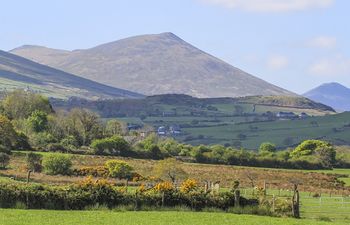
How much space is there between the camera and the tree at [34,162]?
80894 millimetres

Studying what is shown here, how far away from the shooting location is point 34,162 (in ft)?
272

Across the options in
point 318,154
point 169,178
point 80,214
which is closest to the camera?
point 80,214

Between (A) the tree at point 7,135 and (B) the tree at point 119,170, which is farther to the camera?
(A) the tree at point 7,135

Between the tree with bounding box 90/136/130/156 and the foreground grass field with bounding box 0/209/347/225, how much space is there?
2737 inches

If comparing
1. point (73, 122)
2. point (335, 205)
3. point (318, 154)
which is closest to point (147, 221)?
point (335, 205)

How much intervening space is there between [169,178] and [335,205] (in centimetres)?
2735

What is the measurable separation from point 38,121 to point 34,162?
3627cm

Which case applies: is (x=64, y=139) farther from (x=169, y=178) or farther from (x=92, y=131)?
(x=169, y=178)

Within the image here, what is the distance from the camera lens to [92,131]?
408 feet

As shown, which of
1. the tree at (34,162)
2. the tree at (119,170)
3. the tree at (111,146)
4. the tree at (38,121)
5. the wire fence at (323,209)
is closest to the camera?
the wire fence at (323,209)

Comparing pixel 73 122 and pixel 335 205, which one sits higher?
pixel 73 122

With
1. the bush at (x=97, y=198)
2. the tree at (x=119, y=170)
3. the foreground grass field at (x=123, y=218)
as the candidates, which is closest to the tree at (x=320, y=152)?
the tree at (x=119, y=170)

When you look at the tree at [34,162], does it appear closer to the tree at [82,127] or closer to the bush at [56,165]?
the bush at [56,165]

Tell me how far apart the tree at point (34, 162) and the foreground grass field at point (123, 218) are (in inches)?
1698
